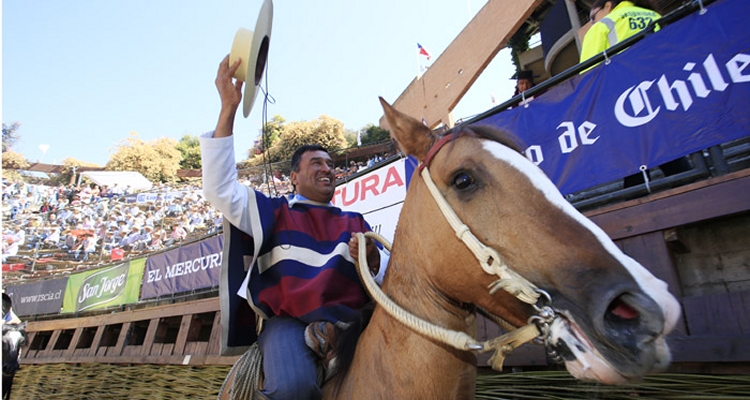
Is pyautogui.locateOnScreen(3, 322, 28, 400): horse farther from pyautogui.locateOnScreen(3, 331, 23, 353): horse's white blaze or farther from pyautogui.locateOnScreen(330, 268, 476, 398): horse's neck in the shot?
pyautogui.locateOnScreen(330, 268, 476, 398): horse's neck

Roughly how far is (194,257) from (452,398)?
638 cm

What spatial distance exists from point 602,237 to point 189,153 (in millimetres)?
Answer: 70073

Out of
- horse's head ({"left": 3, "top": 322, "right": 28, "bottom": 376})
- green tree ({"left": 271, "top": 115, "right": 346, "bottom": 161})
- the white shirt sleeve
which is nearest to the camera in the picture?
the white shirt sleeve

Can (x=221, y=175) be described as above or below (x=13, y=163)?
below

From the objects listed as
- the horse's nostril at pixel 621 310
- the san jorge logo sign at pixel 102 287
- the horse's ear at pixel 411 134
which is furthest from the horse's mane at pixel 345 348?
the san jorge logo sign at pixel 102 287

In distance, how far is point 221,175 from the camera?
1953 millimetres

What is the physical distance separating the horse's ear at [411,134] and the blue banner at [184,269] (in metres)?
5.26

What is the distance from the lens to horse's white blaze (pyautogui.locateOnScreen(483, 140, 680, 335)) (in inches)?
39.5

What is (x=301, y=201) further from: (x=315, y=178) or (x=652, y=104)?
(x=652, y=104)

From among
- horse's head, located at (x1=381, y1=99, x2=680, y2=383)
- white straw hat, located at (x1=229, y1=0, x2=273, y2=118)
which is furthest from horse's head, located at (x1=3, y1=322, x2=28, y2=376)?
horse's head, located at (x1=381, y1=99, x2=680, y2=383)

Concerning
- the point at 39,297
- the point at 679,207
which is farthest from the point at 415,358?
the point at 39,297

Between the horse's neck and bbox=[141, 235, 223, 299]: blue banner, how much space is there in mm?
5125

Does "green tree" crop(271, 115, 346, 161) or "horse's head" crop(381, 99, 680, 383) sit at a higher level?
"green tree" crop(271, 115, 346, 161)

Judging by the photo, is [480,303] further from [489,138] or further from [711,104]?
[711,104]
